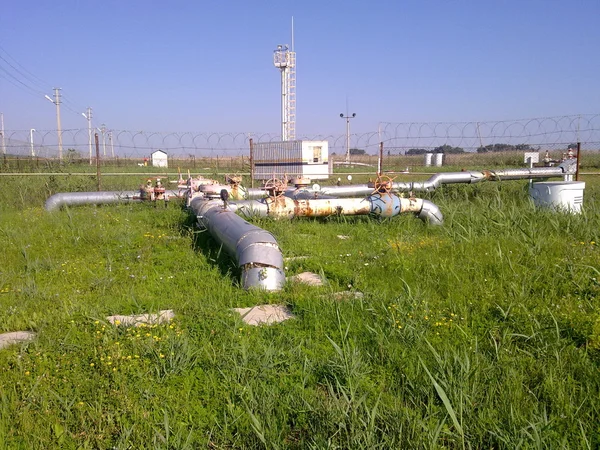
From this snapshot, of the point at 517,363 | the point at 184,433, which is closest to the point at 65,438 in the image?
the point at 184,433

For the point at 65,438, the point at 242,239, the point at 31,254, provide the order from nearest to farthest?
the point at 65,438
the point at 242,239
the point at 31,254

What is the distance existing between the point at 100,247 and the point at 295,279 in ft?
10.3

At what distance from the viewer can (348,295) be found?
166 inches

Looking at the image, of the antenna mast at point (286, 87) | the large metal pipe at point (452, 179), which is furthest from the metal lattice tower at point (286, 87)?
the large metal pipe at point (452, 179)

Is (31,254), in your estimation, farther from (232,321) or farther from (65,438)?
(65,438)

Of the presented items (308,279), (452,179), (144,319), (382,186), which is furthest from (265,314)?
(452,179)

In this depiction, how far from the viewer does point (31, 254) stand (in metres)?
6.03

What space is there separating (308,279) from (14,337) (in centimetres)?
265

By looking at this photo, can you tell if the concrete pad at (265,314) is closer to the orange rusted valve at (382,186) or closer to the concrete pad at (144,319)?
the concrete pad at (144,319)

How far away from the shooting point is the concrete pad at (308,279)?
4.70 meters

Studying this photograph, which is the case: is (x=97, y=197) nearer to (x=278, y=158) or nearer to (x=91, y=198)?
(x=91, y=198)

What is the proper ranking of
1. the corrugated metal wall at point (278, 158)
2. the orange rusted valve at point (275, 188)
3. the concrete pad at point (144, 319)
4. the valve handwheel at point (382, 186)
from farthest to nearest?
the corrugated metal wall at point (278, 158), the valve handwheel at point (382, 186), the orange rusted valve at point (275, 188), the concrete pad at point (144, 319)

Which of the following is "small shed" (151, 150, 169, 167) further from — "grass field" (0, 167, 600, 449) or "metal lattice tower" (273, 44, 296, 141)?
"grass field" (0, 167, 600, 449)

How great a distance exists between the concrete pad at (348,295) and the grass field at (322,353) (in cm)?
8
